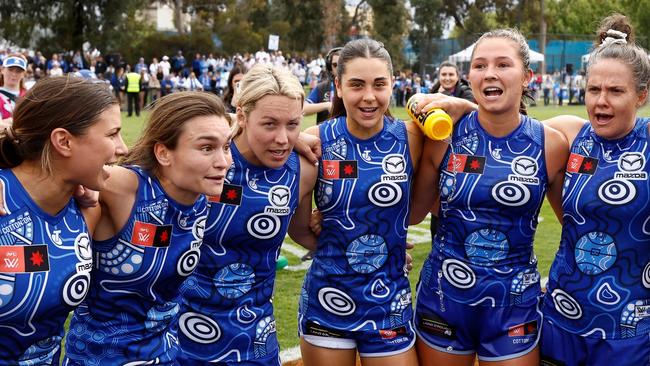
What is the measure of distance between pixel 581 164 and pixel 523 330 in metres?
0.88

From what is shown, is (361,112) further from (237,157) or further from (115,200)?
(115,200)

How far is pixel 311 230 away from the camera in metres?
4.00

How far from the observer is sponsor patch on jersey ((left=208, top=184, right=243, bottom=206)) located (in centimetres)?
357

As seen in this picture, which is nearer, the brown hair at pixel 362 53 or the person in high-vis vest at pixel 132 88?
the brown hair at pixel 362 53

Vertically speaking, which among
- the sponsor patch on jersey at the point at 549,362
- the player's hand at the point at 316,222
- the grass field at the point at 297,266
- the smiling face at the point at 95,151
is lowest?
the grass field at the point at 297,266

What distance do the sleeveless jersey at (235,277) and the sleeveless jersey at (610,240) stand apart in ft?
4.80

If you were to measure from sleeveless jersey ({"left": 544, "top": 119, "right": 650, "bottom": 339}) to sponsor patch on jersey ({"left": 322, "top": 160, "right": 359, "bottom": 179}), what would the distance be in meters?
1.06

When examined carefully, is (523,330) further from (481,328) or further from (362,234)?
(362,234)

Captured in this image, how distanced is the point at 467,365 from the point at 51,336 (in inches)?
83.2

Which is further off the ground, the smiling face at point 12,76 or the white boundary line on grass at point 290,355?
the smiling face at point 12,76

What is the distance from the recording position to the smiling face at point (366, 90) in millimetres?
3801

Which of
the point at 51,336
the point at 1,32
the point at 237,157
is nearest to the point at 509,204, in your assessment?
the point at 237,157

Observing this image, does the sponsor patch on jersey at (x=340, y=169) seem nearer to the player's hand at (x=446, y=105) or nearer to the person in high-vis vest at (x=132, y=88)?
the player's hand at (x=446, y=105)

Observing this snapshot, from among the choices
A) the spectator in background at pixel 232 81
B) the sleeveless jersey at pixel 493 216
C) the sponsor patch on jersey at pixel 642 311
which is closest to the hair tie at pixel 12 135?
the sleeveless jersey at pixel 493 216
